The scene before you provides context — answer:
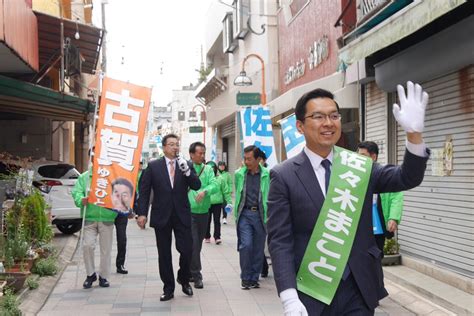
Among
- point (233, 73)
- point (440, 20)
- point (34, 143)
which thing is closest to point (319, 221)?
point (440, 20)

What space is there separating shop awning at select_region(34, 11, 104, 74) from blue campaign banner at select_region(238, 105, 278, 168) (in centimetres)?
491

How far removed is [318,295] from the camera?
323 centimetres

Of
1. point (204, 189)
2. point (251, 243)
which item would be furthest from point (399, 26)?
point (251, 243)

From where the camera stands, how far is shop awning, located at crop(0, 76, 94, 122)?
1058 centimetres

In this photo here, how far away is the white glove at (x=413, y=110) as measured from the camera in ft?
9.97

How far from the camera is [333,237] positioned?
324 centimetres

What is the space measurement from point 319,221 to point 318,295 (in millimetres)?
397

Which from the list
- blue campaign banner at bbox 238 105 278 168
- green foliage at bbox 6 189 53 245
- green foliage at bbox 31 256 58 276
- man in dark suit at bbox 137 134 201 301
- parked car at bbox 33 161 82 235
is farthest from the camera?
parked car at bbox 33 161 82 235

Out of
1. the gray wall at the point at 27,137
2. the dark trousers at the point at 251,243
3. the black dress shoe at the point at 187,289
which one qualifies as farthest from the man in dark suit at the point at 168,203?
the gray wall at the point at 27,137

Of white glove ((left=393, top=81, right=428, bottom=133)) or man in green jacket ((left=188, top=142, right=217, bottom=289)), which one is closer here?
white glove ((left=393, top=81, right=428, bottom=133))

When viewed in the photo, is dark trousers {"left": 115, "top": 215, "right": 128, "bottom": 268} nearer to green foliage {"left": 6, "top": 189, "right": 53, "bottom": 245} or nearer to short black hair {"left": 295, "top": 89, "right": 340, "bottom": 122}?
green foliage {"left": 6, "top": 189, "right": 53, "bottom": 245}

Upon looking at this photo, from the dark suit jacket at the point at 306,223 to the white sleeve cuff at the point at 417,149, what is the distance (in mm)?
104

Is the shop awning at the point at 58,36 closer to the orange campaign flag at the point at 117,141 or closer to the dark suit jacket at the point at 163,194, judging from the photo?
the orange campaign flag at the point at 117,141

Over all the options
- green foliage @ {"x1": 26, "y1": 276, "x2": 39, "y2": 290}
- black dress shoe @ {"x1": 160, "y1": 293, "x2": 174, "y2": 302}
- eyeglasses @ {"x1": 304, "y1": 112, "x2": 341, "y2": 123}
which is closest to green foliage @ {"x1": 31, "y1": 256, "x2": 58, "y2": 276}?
green foliage @ {"x1": 26, "y1": 276, "x2": 39, "y2": 290}
